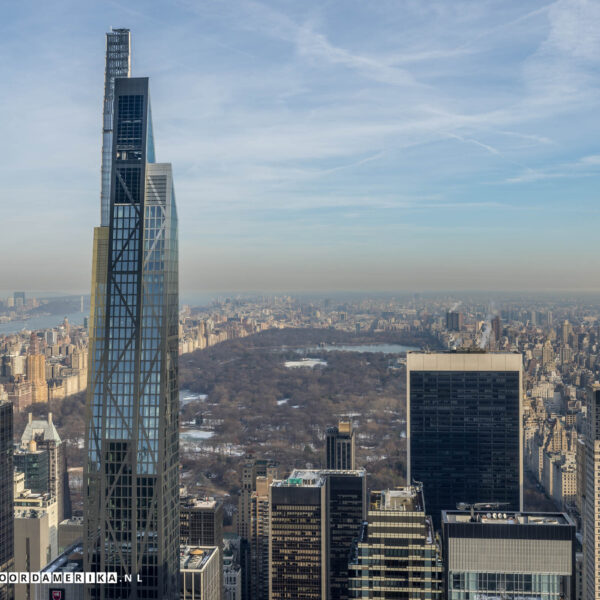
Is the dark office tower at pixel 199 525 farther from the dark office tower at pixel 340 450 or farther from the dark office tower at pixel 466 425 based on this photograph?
the dark office tower at pixel 340 450

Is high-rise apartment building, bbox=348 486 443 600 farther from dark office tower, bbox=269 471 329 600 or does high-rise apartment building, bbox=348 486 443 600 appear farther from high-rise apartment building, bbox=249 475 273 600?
high-rise apartment building, bbox=249 475 273 600

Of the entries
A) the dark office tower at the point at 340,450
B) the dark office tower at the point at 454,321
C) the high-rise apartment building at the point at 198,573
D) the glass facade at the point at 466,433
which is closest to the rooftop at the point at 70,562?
the high-rise apartment building at the point at 198,573

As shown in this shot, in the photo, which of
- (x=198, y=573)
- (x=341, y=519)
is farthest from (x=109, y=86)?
(x=341, y=519)

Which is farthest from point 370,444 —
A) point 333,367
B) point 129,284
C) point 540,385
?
point 129,284

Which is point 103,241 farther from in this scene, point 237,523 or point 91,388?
point 237,523

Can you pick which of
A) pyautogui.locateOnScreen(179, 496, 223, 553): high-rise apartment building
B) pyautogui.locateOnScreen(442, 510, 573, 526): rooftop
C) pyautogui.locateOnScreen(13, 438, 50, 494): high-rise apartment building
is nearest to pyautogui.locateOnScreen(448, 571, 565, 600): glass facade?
pyautogui.locateOnScreen(442, 510, 573, 526): rooftop

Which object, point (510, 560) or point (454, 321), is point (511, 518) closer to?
point (510, 560)

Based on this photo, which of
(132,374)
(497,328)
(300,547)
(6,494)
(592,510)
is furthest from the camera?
(497,328)
